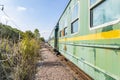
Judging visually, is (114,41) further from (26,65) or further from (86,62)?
(26,65)

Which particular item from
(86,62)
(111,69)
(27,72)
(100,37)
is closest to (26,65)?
(27,72)

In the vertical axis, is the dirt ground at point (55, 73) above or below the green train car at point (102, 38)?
below

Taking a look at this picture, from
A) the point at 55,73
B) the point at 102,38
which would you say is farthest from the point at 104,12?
the point at 55,73

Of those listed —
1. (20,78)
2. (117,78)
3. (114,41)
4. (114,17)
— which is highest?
(114,17)

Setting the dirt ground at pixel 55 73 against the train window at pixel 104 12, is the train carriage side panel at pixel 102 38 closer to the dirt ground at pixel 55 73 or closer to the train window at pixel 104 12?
the train window at pixel 104 12

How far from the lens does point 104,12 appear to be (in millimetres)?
4137

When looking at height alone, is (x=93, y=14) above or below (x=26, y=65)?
above

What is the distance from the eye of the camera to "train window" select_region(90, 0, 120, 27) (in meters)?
3.51

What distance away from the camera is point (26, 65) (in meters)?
6.51

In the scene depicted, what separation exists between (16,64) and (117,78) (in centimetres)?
395

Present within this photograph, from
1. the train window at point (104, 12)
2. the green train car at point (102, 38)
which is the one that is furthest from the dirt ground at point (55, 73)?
the train window at point (104, 12)

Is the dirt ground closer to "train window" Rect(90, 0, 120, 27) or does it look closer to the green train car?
the green train car

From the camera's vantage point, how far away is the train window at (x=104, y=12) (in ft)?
11.5

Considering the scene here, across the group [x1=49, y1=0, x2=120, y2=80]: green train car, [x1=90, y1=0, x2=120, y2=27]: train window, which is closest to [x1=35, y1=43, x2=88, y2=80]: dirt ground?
[x1=49, y1=0, x2=120, y2=80]: green train car
